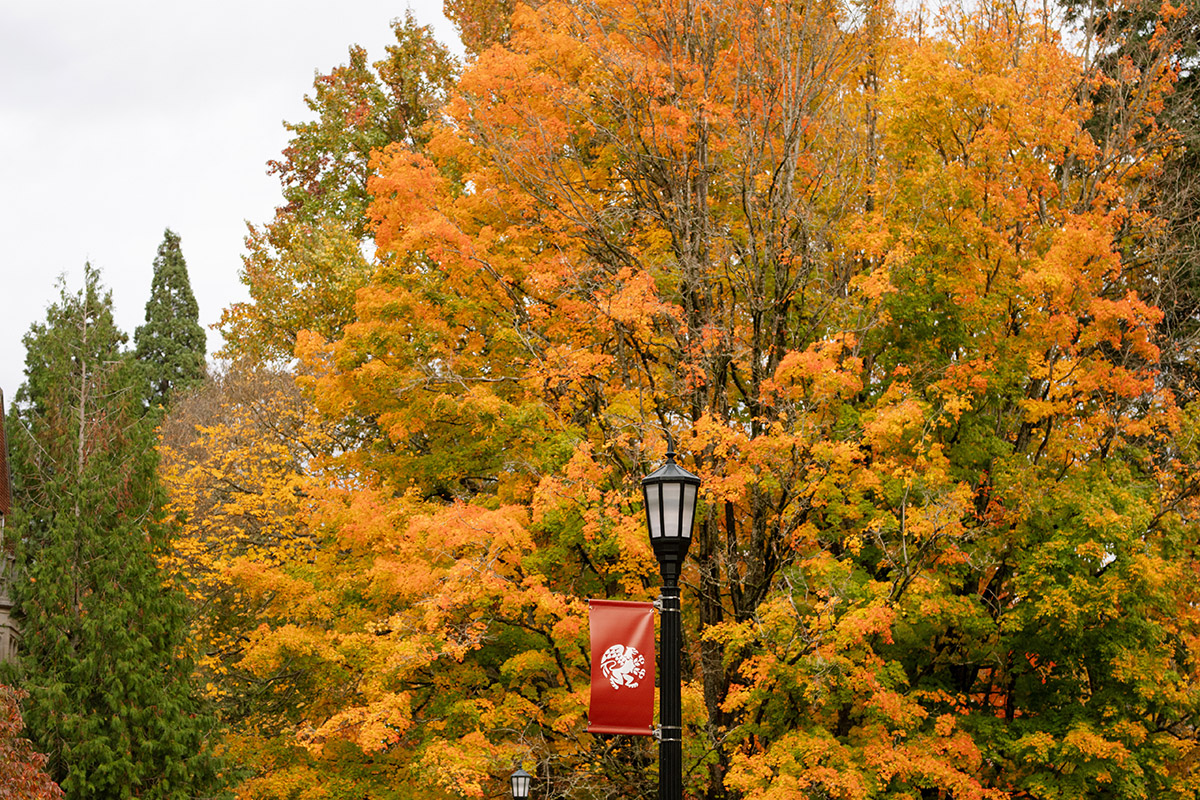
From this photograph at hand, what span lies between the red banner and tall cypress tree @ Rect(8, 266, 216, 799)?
1553 cm

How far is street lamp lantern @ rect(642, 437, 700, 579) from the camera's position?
7.82m

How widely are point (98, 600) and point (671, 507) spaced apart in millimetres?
17558

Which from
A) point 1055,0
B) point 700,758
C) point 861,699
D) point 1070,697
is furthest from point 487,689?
point 1055,0

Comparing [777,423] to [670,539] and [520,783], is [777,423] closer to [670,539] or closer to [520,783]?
[520,783]

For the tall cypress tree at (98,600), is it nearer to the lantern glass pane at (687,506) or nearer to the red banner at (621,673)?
the red banner at (621,673)

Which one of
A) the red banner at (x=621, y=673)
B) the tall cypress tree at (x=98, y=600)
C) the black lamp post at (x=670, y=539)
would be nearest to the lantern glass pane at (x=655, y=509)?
the black lamp post at (x=670, y=539)

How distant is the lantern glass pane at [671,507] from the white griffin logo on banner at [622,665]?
1003 mm

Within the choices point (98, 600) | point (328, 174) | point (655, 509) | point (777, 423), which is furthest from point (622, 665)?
point (328, 174)

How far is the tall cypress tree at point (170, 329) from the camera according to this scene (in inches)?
1900

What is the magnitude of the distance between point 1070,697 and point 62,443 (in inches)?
772

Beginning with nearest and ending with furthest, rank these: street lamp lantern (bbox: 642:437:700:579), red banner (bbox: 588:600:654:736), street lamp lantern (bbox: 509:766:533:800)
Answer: street lamp lantern (bbox: 642:437:700:579), red banner (bbox: 588:600:654:736), street lamp lantern (bbox: 509:766:533:800)

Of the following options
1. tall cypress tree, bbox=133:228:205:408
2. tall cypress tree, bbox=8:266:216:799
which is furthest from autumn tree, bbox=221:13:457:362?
tall cypress tree, bbox=133:228:205:408

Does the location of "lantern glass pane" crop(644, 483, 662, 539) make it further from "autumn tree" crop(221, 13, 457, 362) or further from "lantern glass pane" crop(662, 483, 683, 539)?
"autumn tree" crop(221, 13, 457, 362)

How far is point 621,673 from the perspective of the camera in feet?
26.8
